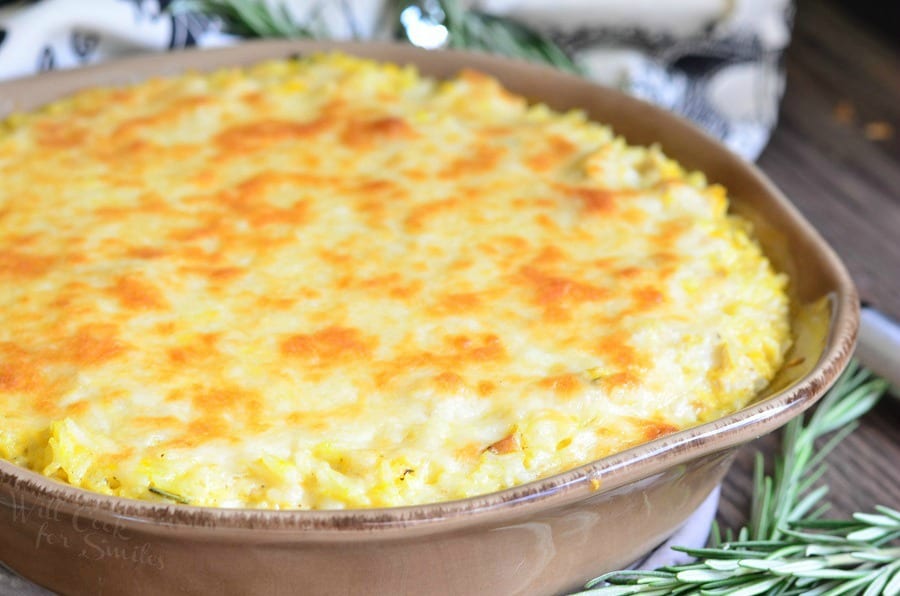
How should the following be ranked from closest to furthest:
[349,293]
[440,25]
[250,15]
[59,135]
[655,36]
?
[349,293] < [59,135] < [250,15] < [440,25] < [655,36]

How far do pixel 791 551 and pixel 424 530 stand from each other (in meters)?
0.76

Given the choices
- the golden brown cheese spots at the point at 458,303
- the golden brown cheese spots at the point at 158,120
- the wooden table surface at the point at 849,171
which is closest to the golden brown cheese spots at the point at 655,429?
the golden brown cheese spots at the point at 458,303

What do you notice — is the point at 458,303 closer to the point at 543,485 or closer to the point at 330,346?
the point at 330,346

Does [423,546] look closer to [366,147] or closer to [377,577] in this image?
[377,577]

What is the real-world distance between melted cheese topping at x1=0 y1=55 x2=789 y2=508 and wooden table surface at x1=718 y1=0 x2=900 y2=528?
0.47 metres

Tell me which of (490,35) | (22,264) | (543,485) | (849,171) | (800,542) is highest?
(543,485)

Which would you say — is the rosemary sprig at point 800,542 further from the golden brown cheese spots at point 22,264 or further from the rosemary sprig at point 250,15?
the golden brown cheese spots at point 22,264

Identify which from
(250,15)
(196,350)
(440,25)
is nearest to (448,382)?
(196,350)

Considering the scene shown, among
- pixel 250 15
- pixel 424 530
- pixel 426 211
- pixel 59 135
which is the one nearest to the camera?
pixel 424 530

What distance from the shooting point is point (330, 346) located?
195 cm

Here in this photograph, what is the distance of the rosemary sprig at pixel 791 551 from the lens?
1.85 m

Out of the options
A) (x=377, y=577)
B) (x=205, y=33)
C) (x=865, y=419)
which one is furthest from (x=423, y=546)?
(x=205, y=33)

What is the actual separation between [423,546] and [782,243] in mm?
1188

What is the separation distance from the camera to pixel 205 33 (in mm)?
3102
